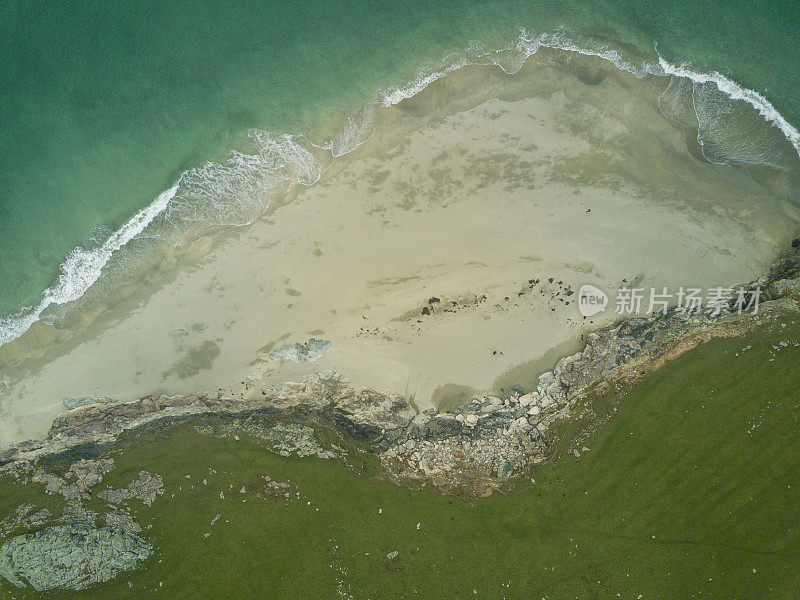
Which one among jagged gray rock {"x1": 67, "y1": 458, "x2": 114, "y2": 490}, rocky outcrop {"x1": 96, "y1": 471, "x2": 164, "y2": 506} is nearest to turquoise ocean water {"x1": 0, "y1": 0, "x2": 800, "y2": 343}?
jagged gray rock {"x1": 67, "y1": 458, "x2": 114, "y2": 490}

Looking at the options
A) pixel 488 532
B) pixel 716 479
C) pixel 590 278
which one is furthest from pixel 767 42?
pixel 488 532

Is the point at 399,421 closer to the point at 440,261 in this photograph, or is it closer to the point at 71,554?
the point at 440,261

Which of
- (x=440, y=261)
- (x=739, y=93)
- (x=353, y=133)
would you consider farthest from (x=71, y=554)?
(x=739, y=93)

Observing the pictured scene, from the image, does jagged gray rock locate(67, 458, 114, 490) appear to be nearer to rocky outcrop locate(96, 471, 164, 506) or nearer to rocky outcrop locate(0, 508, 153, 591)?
rocky outcrop locate(96, 471, 164, 506)

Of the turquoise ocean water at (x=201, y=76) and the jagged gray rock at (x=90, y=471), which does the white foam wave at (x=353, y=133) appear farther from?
the jagged gray rock at (x=90, y=471)

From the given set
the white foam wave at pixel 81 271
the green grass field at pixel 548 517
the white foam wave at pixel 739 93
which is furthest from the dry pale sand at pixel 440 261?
the green grass field at pixel 548 517

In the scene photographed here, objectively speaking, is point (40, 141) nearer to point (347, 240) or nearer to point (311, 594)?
point (347, 240)

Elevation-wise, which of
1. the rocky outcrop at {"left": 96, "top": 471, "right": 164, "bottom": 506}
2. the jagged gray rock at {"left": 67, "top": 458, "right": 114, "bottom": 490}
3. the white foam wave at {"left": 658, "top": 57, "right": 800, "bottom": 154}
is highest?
the white foam wave at {"left": 658, "top": 57, "right": 800, "bottom": 154}
